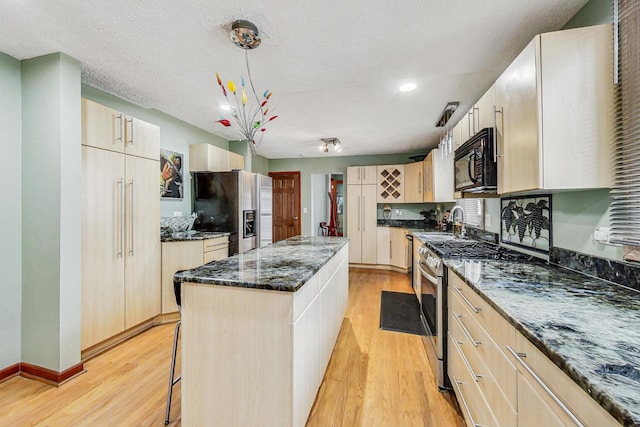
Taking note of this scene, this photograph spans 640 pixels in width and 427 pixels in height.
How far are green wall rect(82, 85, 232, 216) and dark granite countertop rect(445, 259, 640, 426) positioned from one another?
11.1 feet

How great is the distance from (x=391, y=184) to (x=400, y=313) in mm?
2772

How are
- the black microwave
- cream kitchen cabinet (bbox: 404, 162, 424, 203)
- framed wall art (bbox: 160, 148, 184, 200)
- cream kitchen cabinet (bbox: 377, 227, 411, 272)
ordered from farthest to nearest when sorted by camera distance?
1. cream kitchen cabinet (bbox: 377, 227, 411, 272)
2. cream kitchen cabinet (bbox: 404, 162, 424, 203)
3. framed wall art (bbox: 160, 148, 184, 200)
4. the black microwave

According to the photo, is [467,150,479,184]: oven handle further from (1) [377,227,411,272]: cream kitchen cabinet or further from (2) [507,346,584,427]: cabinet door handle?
(1) [377,227,411,272]: cream kitchen cabinet

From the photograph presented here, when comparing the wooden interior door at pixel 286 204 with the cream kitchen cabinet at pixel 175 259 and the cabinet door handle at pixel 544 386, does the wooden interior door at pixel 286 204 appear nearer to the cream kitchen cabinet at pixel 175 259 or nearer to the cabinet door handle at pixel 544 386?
the cream kitchen cabinet at pixel 175 259

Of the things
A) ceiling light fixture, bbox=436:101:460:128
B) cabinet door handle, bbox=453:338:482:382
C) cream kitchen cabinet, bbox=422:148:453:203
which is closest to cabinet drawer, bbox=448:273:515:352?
cabinet door handle, bbox=453:338:482:382

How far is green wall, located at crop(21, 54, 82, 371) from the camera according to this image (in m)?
1.94

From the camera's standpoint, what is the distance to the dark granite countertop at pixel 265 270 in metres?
1.29

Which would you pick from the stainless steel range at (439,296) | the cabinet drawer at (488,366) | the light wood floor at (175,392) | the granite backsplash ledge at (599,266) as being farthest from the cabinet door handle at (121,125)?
the granite backsplash ledge at (599,266)

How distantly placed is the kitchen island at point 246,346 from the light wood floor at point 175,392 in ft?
1.43

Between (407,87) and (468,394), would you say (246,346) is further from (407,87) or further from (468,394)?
(407,87)

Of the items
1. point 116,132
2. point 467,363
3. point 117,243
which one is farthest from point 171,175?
point 467,363

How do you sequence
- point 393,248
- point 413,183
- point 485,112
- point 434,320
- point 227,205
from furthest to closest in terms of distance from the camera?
point 393,248 → point 413,183 → point 227,205 → point 434,320 → point 485,112

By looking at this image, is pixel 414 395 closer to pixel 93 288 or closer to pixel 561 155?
pixel 561 155

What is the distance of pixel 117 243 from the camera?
2428mm
